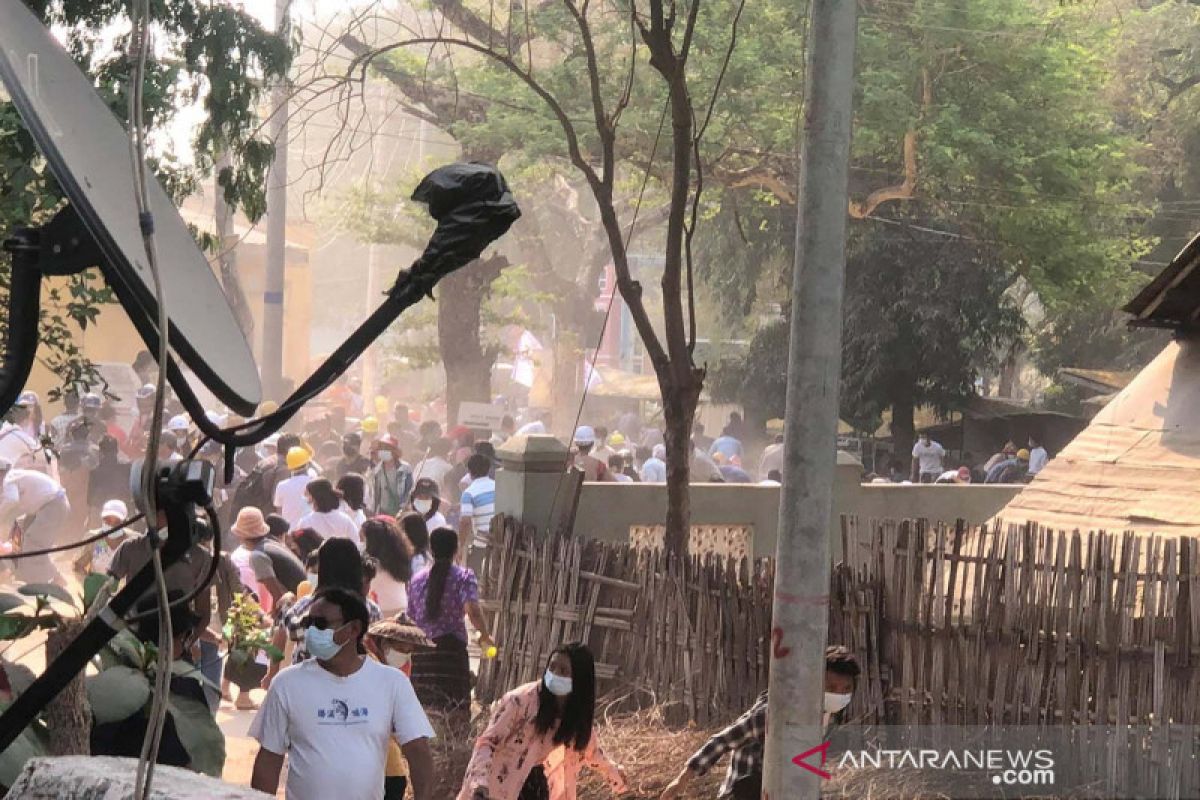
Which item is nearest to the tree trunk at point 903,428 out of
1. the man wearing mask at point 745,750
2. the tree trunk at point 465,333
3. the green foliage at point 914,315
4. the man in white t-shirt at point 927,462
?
the green foliage at point 914,315

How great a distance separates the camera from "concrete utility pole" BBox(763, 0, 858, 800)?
206 inches

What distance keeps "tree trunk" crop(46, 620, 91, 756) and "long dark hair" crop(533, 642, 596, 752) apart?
1650 mm

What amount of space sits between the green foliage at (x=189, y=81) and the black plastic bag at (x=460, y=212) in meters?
4.35

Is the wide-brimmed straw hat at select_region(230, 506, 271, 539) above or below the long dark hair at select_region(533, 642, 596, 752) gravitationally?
above

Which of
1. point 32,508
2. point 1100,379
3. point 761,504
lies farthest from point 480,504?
point 1100,379

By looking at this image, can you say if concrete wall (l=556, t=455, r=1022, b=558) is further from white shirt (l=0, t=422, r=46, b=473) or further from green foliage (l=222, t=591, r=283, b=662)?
white shirt (l=0, t=422, r=46, b=473)

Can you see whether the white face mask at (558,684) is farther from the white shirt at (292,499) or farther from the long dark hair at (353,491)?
the white shirt at (292,499)

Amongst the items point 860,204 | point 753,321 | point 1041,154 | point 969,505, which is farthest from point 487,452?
point 753,321

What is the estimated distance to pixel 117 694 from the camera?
4.44 m

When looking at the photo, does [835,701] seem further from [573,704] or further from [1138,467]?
[1138,467]

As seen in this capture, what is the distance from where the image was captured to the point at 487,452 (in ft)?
45.8

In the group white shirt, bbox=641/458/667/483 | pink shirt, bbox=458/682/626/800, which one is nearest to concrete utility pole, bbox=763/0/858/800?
pink shirt, bbox=458/682/626/800

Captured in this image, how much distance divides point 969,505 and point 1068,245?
300 inches

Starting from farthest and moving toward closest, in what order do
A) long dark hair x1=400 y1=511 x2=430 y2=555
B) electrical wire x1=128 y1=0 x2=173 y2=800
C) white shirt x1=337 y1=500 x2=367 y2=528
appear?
white shirt x1=337 y1=500 x2=367 y2=528 → long dark hair x1=400 y1=511 x2=430 y2=555 → electrical wire x1=128 y1=0 x2=173 y2=800
